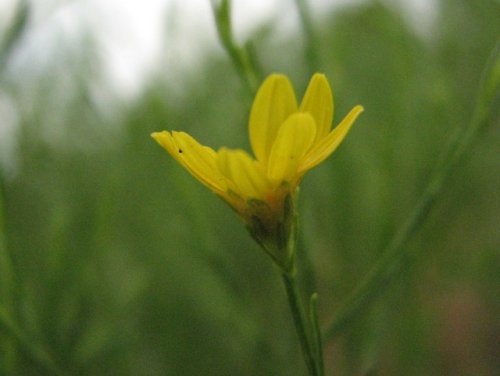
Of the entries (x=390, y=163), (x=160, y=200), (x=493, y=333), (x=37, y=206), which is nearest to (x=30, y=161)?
(x=37, y=206)

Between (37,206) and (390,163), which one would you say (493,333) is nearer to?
(390,163)

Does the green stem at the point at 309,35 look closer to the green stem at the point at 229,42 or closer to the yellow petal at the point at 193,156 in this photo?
the green stem at the point at 229,42

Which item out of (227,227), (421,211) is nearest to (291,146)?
(421,211)

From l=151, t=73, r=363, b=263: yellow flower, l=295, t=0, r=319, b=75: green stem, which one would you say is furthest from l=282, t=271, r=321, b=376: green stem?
l=295, t=0, r=319, b=75: green stem

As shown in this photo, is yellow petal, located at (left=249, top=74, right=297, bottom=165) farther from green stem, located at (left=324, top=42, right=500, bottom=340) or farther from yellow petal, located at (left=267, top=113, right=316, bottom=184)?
green stem, located at (left=324, top=42, right=500, bottom=340)

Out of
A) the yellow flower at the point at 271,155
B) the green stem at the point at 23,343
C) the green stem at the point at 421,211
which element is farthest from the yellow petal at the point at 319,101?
the green stem at the point at 23,343

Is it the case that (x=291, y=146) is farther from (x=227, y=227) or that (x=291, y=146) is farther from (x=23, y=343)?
(x=227, y=227)
